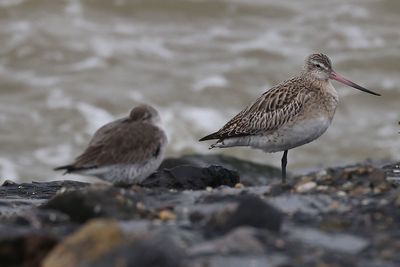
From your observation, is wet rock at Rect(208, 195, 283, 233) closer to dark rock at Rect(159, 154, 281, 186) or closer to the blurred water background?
dark rock at Rect(159, 154, 281, 186)

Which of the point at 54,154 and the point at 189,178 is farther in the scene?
the point at 54,154

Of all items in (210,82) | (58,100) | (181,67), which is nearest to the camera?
(58,100)

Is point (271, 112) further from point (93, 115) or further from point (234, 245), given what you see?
point (93, 115)

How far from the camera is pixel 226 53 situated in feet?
79.9

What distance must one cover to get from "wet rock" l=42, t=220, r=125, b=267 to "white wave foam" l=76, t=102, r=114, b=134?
1461 cm

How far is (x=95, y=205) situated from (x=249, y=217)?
1193 mm

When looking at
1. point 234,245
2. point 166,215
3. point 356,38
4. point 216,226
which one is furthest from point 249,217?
point 356,38

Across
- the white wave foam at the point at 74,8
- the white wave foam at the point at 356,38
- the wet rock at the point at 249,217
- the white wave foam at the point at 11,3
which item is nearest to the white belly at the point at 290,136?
the wet rock at the point at 249,217

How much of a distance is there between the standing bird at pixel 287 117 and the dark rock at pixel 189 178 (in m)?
1.20

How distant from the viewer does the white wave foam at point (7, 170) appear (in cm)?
1759

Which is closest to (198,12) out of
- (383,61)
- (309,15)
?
(309,15)

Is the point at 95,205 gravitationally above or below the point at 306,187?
below

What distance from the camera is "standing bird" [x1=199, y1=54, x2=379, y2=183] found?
10195 millimetres

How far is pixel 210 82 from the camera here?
22.5 metres
